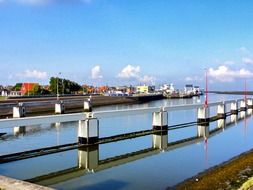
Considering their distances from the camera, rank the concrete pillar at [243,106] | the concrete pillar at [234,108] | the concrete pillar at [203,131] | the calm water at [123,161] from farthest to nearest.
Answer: the concrete pillar at [243,106] → the concrete pillar at [234,108] → the concrete pillar at [203,131] → the calm water at [123,161]

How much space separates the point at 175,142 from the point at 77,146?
8879 mm

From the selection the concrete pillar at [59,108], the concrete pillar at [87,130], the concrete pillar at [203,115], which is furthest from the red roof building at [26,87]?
the concrete pillar at [87,130]

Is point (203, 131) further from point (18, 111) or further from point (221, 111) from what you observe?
point (18, 111)

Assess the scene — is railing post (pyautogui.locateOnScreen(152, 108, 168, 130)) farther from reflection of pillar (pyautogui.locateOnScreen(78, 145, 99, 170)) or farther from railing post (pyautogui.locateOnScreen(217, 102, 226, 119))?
railing post (pyautogui.locateOnScreen(217, 102, 226, 119))

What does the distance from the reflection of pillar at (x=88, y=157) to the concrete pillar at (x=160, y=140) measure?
5.24m

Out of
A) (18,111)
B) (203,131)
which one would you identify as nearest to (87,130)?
(203,131)

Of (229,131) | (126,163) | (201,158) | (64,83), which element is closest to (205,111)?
(229,131)

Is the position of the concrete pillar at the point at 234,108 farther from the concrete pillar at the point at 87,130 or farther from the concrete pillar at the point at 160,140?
the concrete pillar at the point at 87,130

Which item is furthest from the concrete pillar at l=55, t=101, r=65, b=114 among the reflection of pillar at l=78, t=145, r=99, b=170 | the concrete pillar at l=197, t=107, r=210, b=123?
the reflection of pillar at l=78, t=145, r=99, b=170

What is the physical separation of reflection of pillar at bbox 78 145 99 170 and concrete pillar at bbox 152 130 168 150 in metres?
5.24

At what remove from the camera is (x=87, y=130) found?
27.5 m

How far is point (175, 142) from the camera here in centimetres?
3191

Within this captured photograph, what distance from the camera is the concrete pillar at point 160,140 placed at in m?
29.8

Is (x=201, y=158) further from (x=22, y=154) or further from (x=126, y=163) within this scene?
(x=22, y=154)
